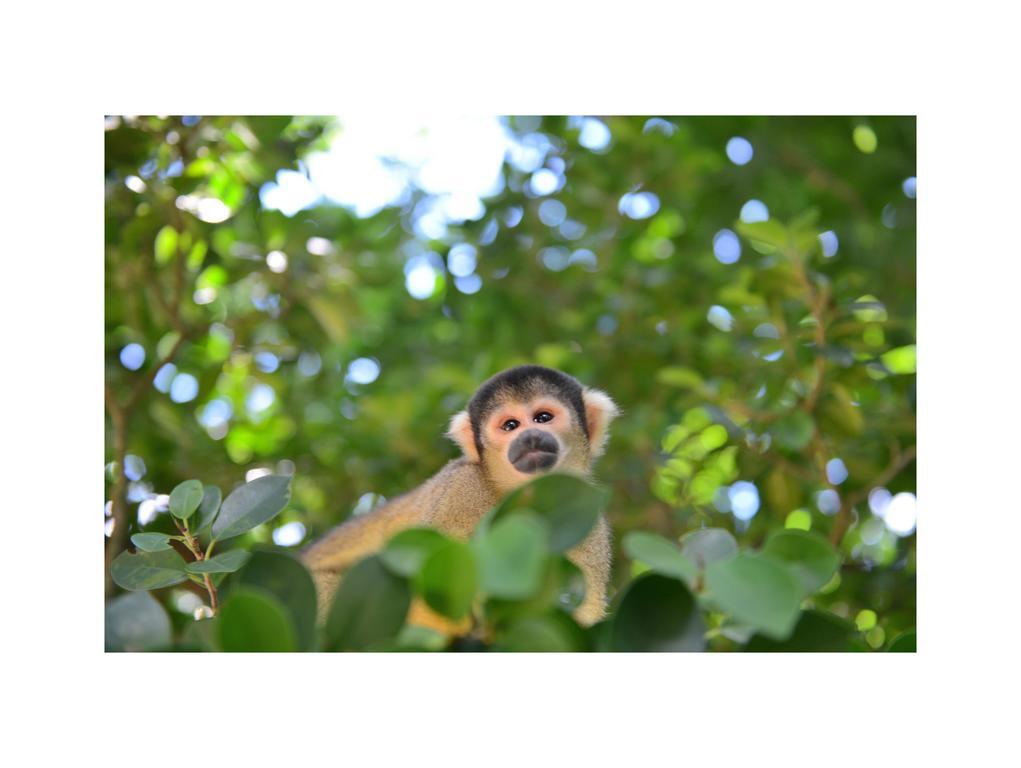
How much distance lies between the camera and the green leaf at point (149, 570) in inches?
48.8

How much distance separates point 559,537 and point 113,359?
8.84 feet

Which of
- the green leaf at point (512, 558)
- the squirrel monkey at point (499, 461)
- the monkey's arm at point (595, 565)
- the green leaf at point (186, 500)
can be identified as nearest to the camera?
the green leaf at point (512, 558)

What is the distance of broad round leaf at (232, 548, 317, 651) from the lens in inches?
38.0

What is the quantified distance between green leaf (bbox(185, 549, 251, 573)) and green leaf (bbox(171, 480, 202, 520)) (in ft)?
Result: 0.23

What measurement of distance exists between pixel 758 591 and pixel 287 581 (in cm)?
47

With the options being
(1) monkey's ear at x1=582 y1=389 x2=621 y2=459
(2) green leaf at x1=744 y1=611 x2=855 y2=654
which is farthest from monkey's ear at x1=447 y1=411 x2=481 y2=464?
(2) green leaf at x1=744 y1=611 x2=855 y2=654

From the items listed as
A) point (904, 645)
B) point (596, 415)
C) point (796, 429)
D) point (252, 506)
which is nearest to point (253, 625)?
point (252, 506)

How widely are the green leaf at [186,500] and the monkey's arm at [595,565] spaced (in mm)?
1077

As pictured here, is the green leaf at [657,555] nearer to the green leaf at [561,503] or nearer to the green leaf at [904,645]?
the green leaf at [561,503]

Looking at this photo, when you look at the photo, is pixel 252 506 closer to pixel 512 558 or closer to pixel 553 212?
pixel 512 558

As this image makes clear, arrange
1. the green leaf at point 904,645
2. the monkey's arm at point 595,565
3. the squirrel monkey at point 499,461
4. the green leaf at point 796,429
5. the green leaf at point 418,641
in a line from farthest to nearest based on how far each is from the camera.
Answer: the green leaf at point 796,429 → the squirrel monkey at point 499,461 → the monkey's arm at point 595,565 → the green leaf at point 904,645 → the green leaf at point 418,641

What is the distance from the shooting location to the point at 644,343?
4152 millimetres

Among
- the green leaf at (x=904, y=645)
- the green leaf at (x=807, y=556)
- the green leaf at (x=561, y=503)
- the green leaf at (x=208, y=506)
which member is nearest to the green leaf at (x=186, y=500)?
the green leaf at (x=208, y=506)

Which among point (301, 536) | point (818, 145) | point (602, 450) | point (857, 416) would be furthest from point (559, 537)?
point (818, 145)
